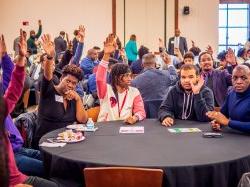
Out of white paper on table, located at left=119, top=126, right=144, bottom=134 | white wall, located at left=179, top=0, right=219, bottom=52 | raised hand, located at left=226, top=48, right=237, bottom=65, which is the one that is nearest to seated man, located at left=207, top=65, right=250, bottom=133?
white paper on table, located at left=119, top=126, right=144, bottom=134

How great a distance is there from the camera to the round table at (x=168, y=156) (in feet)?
8.47

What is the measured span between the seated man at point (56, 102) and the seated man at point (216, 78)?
7.81ft

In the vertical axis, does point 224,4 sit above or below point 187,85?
above

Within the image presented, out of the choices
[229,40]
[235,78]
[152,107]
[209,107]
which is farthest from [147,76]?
[229,40]

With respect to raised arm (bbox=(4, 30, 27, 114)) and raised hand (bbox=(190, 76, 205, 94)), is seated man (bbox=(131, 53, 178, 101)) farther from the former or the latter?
raised arm (bbox=(4, 30, 27, 114))

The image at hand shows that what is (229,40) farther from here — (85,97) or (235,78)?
(235,78)

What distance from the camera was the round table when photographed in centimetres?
258

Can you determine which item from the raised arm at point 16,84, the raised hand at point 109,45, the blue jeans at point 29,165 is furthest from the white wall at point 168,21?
the raised arm at point 16,84

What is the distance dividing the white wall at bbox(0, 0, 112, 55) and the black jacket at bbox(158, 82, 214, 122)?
12507mm

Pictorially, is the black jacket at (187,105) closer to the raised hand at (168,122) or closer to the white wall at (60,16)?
the raised hand at (168,122)

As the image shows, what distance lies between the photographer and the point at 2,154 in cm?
126

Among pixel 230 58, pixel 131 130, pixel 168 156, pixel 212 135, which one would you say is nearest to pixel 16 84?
pixel 131 130

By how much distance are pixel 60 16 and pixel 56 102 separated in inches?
515

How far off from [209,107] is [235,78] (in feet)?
1.47
